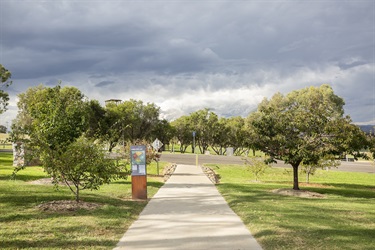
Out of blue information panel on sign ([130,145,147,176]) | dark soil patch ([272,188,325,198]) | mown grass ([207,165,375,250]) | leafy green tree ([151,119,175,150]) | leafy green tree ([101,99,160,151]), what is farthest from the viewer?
leafy green tree ([151,119,175,150])

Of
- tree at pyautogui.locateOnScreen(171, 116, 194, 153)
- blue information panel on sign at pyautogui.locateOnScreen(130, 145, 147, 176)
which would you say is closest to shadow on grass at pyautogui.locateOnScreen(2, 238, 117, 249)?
blue information panel on sign at pyautogui.locateOnScreen(130, 145, 147, 176)

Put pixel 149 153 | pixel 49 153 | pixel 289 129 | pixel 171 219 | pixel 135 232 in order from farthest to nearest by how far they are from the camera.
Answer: pixel 149 153, pixel 289 129, pixel 49 153, pixel 171 219, pixel 135 232

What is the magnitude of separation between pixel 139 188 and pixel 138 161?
1.15 meters

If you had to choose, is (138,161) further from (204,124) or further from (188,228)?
(204,124)

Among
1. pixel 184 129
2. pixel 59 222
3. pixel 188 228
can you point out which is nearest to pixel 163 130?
pixel 184 129

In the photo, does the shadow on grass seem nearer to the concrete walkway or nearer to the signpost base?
the concrete walkway

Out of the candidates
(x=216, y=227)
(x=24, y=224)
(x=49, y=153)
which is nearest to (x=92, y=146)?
(x=49, y=153)

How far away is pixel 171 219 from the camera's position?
10.2 metres

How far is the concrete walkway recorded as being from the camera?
7.40 metres

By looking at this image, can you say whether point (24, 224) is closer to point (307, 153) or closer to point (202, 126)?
point (307, 153)

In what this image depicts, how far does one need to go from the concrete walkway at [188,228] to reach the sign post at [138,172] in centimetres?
82

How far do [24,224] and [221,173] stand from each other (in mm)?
23634

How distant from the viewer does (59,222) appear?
9.62m

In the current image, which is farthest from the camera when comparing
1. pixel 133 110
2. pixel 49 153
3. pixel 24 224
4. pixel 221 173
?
pixel 133 110
